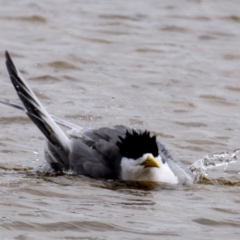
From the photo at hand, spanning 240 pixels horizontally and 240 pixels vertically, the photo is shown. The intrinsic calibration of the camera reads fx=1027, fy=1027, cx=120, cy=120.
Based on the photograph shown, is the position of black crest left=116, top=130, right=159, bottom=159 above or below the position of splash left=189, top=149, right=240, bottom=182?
above

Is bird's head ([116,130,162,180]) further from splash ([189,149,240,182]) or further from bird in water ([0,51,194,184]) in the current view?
splash ([189,149,240,182])

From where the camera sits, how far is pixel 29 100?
918 cm

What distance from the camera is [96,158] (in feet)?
30.6

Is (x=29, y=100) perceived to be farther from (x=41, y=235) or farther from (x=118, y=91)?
(x=118, y=91)

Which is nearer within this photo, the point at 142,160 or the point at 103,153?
the point at 142,160

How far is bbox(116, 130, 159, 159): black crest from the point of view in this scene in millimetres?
9047

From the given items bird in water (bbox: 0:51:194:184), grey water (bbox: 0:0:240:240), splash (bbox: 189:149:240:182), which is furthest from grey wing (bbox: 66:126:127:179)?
splash (bbox: 189:149:240:182)

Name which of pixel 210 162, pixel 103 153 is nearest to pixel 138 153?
pixel 103 153

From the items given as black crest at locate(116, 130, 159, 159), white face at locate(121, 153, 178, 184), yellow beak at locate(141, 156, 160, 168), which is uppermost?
black crest at locate(116, 130, 159, 159)

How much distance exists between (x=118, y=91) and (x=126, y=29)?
3.64 meters

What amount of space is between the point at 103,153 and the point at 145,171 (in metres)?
0.42

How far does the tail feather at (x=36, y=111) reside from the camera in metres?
9.11

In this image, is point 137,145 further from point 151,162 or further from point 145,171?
point 145,171

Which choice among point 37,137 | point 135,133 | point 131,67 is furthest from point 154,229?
point 131,67
